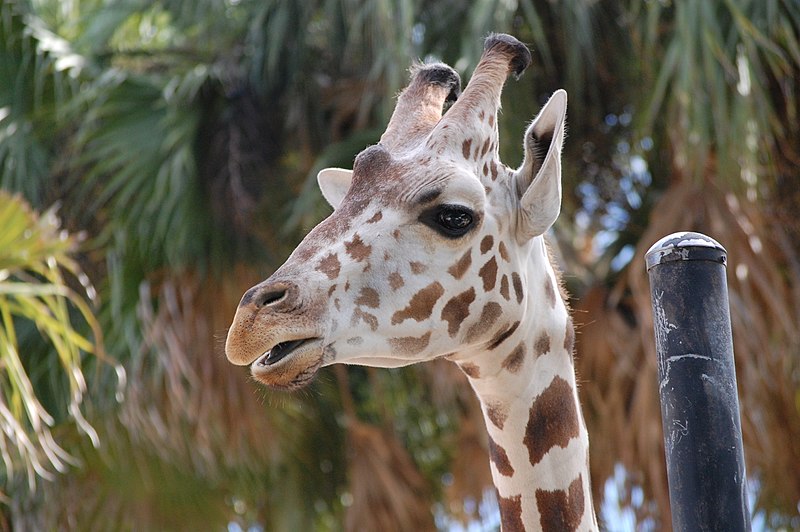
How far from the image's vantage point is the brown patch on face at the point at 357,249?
102 inches

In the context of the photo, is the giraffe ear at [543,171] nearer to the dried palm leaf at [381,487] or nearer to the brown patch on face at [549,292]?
the brown patch on face at [549,292]

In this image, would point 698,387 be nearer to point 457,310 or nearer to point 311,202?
point 457,310

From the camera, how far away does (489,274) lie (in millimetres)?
2787

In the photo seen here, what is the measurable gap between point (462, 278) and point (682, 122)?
361 cm

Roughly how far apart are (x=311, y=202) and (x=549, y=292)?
3.53 meters

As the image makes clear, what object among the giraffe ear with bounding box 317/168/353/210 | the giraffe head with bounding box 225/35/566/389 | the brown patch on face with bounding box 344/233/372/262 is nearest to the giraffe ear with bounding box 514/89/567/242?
the giraffe head with bounding box 225/35/566/389

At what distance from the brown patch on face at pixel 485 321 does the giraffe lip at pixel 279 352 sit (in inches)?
19.3

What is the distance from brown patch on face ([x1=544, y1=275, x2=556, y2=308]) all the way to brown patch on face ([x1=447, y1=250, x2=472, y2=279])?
0.97 ft

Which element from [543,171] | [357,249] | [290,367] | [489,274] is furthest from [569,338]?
[290,367]

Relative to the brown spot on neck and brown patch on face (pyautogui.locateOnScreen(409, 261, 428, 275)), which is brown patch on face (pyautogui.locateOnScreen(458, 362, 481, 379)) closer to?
brown patch on face (pyautogui.locateOnScreen(409, 261, 428, 275))

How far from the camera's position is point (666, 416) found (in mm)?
2322

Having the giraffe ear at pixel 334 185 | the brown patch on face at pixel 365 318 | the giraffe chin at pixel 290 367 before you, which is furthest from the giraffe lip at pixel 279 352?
the giraffe ear at pixel 334 185

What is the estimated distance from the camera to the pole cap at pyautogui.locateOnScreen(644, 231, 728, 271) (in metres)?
2.32

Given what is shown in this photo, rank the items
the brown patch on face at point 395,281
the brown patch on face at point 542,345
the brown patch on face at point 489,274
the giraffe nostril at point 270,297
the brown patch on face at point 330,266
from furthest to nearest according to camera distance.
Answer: the brown patch on face at point 542,345, the brown patch on face at point 489,274, the brown patch on face at point 395,281, the brown patch on face at point 330,266, the giraffe nostril at point 270,297
